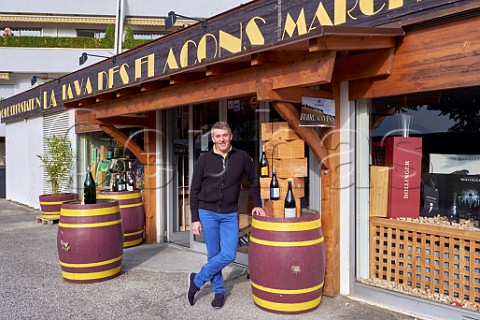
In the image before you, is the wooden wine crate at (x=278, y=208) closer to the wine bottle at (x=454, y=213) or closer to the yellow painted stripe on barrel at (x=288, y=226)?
the yellow painted stripe on barrel at (x=288, y=226)

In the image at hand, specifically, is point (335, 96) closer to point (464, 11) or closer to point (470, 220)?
point (464, 11)

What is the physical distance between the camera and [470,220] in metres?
3.60

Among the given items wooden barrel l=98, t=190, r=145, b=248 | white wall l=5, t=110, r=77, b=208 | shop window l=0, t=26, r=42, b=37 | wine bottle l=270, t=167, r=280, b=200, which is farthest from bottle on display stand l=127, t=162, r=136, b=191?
shop window l=0, t=26, r=42, b=37

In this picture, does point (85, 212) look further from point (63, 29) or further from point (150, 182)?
point (63, 29)

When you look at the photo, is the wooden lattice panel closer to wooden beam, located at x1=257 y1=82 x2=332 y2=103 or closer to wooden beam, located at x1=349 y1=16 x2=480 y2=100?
wooden beam, located at x1=349 y1=16 x2=480 y2=100

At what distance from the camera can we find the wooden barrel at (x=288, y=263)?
11.9ft

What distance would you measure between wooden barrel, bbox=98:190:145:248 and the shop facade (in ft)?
4.65

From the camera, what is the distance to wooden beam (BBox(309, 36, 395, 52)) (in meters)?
3.10

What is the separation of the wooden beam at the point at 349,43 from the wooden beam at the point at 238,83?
0.10 metres

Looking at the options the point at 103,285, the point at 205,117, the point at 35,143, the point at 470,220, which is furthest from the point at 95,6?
the point at 470,220

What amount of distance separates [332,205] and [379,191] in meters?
0.47

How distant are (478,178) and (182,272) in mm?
3291

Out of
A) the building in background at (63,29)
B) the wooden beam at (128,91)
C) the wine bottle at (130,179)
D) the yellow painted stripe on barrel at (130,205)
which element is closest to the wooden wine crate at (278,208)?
the wooden beam at (128,91)

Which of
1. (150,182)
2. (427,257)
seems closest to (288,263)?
(427,257)
